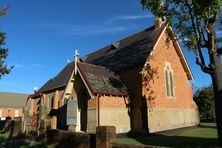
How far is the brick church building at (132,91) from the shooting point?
20.7 metres

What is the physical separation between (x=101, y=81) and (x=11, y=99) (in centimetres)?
6520

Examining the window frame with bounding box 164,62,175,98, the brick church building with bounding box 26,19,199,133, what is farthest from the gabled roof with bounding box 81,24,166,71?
the window frame with bounding box 164,62,175,98

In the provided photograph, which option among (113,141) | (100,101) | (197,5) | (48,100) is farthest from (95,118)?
(48,100)

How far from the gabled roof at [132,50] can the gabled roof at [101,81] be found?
84.2 inches

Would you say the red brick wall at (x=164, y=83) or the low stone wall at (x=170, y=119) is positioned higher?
the red brick wall at (x=164, y=83)

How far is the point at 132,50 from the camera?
27.5 meters

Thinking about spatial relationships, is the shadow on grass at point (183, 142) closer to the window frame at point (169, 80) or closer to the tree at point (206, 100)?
the window frame at point (169, 80)

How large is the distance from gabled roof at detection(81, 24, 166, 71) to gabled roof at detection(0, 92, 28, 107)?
54654 millimetres

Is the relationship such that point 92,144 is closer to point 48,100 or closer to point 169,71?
point 169,71

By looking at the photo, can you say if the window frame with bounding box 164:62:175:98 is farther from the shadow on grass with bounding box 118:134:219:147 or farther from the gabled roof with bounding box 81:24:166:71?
the shadow on grass with bounding box 118:134:219:147

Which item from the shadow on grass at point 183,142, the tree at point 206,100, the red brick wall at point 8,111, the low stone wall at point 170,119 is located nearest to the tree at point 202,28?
the shadow on grass at point 183,142

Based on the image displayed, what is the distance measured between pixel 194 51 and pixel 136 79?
25.9 feet

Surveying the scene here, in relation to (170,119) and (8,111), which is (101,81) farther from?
(8,111)

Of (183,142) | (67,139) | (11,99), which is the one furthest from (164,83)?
(11,99)
